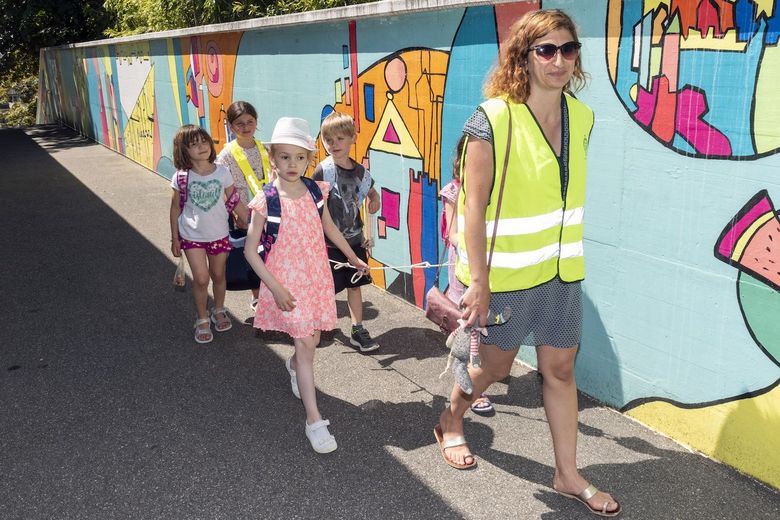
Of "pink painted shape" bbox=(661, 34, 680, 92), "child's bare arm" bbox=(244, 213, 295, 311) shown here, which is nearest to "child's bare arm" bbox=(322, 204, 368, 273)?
"child's bare arm" bbox=(244, 213, 295, 311)

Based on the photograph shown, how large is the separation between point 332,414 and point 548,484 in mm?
1255

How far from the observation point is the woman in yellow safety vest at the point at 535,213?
269 cm

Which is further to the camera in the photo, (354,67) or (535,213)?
(354,67)

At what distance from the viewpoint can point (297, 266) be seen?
364 centimetres

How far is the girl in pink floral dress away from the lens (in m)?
3.49

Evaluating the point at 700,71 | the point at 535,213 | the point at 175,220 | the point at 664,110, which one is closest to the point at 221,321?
the point at 175,220

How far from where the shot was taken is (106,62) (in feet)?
50.1

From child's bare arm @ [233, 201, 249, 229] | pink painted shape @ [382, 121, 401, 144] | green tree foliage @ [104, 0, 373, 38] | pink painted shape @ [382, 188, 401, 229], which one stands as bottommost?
pink painted shape @ [382, 188, 401, 229]

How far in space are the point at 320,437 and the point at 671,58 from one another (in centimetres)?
245

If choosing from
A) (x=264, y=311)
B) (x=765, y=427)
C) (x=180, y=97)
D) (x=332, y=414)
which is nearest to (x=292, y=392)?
(x=332, y=414)

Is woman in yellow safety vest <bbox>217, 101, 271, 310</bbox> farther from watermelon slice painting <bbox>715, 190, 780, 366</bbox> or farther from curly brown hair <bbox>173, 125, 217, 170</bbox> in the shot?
watermelon slice painting <bbox>715, 190, 780, 366</bbox>

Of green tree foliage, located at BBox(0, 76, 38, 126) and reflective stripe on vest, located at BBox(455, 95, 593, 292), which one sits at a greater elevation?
reflective stripe on vest, located at BBox(455, 95, 593, 292)

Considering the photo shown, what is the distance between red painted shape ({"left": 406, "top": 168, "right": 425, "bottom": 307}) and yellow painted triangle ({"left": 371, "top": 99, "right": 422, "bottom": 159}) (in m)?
0.17

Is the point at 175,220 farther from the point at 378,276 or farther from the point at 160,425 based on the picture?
Result: the point at 378,276
